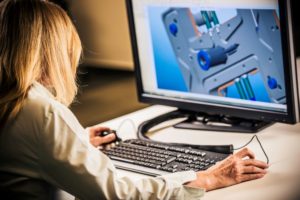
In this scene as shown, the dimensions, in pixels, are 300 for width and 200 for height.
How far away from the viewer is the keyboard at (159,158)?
64.6 inches

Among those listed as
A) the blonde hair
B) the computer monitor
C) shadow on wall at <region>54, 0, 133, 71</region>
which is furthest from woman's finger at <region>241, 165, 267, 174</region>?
shadow on wall at <region>54, 0, 133, 71</region>

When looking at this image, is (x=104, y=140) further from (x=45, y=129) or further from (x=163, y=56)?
(x=45, y=129)

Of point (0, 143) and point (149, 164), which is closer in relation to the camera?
point (0, 143)

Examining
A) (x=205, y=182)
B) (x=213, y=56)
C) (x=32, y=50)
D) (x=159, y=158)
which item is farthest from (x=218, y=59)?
(x=32, y=50)

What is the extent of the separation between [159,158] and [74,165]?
0.43 m

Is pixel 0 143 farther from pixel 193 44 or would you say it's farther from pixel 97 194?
pixel 193 44

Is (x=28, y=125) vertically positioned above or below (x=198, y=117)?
above

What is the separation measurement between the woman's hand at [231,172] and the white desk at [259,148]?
0.02 m

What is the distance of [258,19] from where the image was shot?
1.75 metres

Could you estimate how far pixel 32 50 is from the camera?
1.39 meters

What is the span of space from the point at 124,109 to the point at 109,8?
1.48m

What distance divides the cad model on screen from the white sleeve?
0.62 m

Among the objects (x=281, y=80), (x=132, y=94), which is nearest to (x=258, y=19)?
(x=281, y=80)

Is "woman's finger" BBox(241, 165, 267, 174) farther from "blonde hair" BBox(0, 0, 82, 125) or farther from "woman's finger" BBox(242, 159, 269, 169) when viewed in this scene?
"blonde hair" BBox(0, 0, 82, 125)
